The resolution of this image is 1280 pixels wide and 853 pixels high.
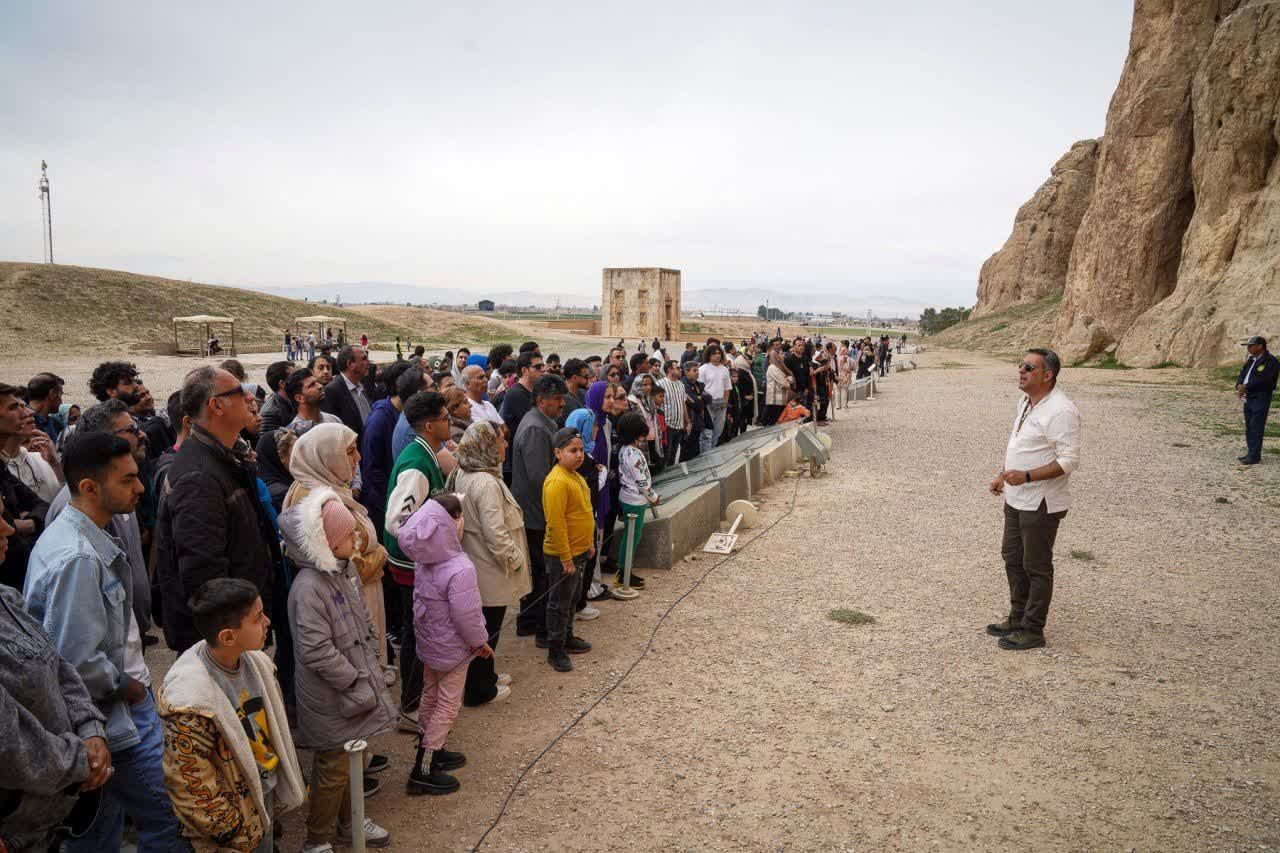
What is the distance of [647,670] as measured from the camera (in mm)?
5156

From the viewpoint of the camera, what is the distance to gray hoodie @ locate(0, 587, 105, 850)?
1.97 metres

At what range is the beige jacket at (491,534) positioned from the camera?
428 centimetres

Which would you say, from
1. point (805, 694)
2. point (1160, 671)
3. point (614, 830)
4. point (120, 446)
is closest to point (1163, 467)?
point (1160, 671)

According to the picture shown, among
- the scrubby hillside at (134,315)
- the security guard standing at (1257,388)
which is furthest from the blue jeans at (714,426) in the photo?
the scrubby hillside at (134,315)

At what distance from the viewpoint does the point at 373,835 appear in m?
3.42

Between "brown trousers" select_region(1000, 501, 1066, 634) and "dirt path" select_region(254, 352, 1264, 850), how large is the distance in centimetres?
30

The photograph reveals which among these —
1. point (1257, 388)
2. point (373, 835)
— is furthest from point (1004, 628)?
point (1257, 388)

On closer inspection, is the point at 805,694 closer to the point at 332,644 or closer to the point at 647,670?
the point at 647,670

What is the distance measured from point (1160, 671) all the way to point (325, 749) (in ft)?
17.4

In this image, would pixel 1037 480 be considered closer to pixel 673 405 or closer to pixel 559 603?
pixel 559 603

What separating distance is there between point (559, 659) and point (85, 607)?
3.11 metres

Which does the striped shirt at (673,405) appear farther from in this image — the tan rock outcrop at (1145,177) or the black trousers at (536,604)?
the tan rock outcrop at (1145,177)

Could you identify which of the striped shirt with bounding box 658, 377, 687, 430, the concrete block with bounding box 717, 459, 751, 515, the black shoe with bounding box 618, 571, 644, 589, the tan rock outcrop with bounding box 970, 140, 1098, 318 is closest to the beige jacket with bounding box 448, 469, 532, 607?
the black shoe with bounding box 618, 571, 644, 589

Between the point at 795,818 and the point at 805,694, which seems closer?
the point at 795,818
